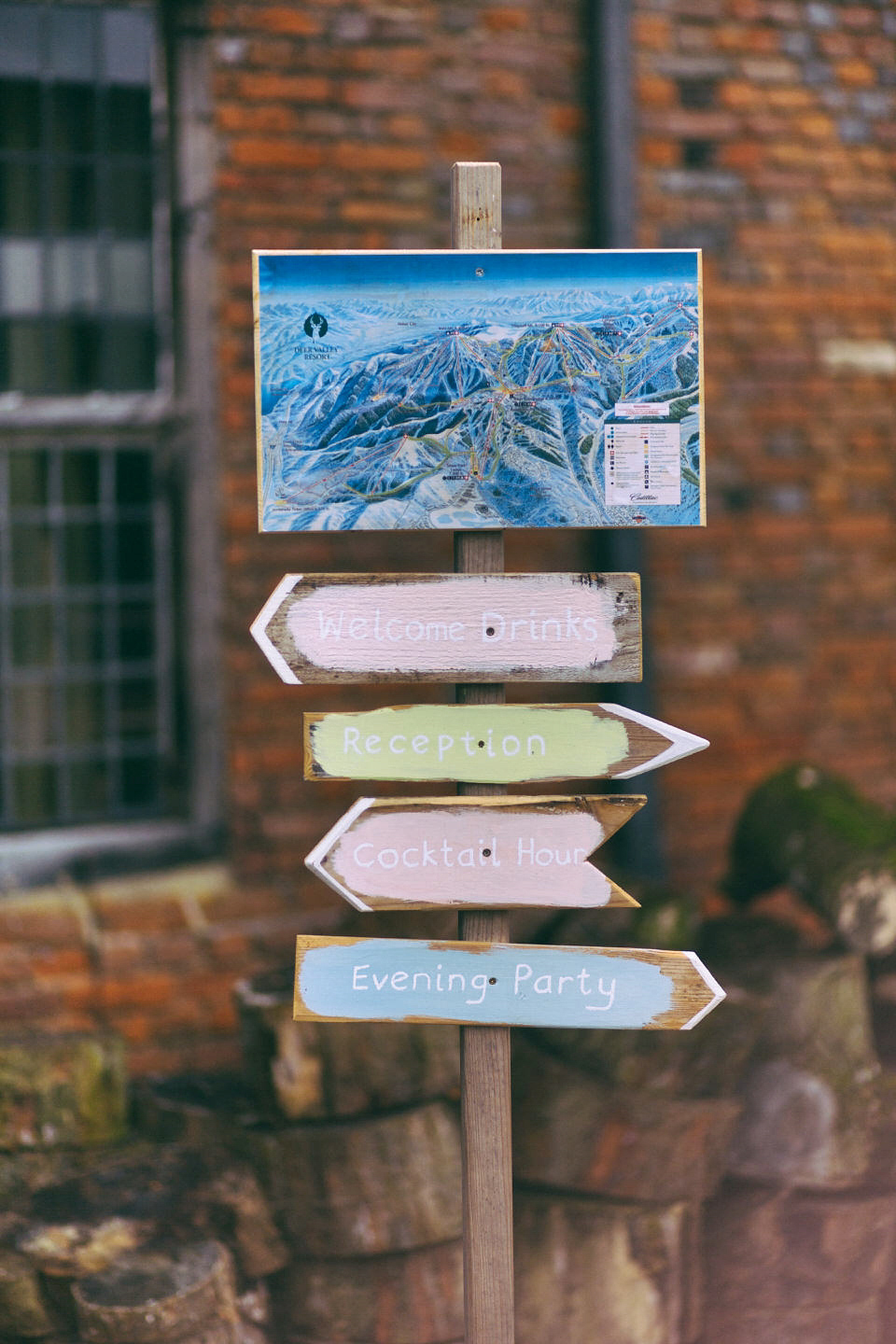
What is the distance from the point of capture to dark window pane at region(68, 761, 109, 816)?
3490mm

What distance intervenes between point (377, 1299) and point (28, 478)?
2.32 meters

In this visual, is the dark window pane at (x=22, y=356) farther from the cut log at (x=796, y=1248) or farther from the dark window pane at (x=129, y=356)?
the cut log at (x=796, y=1248)

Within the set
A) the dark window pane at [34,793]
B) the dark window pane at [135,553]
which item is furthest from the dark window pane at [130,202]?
the dark window pane at [34,793]

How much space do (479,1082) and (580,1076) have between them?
0.84 metres

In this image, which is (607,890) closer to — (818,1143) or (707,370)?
(818,1143)

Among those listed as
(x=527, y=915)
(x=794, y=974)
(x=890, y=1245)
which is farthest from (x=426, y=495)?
(x=890, y=1245)

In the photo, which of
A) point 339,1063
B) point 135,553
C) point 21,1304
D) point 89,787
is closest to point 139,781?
point 89,787

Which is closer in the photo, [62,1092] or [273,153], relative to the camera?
[62,1092]

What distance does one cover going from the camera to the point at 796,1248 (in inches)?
113

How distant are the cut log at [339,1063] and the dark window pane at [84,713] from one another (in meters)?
1.10

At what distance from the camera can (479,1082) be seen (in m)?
2.03

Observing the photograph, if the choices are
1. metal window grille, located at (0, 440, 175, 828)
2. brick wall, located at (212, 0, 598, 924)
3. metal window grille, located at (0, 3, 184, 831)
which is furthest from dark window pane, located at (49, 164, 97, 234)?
metal window grille, located at (0, 440, 175, 828)

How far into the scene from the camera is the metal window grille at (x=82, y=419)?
3.37 meters

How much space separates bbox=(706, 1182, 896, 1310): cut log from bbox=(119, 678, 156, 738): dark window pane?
78.5 inches
